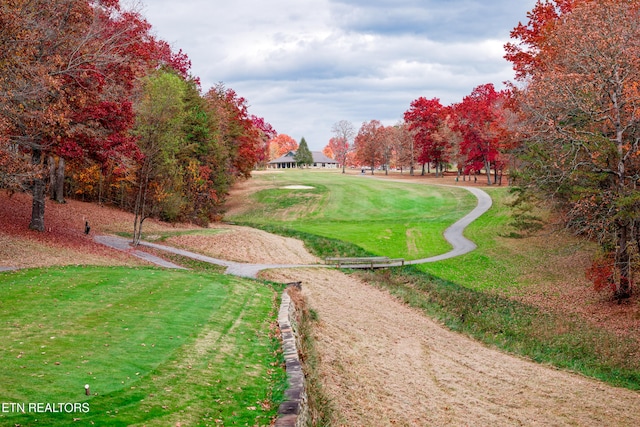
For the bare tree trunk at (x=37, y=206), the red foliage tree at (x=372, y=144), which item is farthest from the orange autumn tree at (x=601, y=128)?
Answer: the red foliage tree at (x=372, y=144)

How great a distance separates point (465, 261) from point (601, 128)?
504 inches

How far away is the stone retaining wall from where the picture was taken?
27.9ft

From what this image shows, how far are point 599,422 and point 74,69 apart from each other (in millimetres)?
22114

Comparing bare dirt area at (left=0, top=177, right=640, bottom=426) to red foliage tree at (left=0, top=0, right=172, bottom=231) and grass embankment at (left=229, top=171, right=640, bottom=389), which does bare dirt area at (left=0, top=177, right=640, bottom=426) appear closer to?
grass embankment at (left=229, top=171, right=640, bottom=389)

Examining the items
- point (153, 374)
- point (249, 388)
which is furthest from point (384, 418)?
point (153, 374)

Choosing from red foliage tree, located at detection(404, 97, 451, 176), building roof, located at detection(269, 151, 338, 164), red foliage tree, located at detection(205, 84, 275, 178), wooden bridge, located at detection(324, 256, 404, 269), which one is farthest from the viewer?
building roof, located at detection(269, 151, 338, 164)

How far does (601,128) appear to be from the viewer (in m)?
23.6

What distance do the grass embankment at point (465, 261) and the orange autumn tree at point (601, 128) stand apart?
3754 mm

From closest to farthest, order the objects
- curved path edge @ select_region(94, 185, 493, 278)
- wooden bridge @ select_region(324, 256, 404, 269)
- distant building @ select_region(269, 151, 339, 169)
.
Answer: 1. curved path edge @ select_region(94, 185, 493, 278)
2. wooden bridge @ select_region(324, 256, 404, 269)
3. distant building @ select_region(269, 151, 339, 169)

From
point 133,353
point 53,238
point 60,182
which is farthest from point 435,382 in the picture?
point 60,182

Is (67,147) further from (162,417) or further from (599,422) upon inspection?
(599,422)

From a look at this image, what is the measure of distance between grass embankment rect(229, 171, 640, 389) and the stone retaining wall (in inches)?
367

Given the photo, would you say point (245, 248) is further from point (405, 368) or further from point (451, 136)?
point (451, 136)

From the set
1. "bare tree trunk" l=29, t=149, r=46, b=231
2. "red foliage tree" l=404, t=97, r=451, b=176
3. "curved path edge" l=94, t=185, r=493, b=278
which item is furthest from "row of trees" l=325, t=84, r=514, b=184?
"bare tree trunk" l=29, t=149, r=46, b=231
